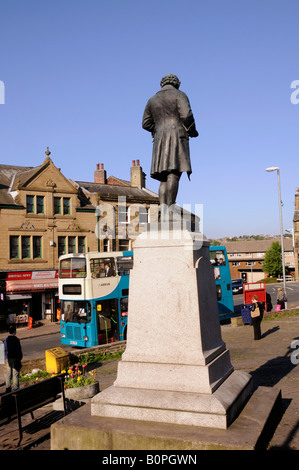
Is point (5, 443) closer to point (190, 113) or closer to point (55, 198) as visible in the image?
point (190, 113)

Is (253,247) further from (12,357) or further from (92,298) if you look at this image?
(12,357)

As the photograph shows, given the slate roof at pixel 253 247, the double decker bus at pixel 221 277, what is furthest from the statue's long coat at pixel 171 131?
the slate roof at pixel 253 247

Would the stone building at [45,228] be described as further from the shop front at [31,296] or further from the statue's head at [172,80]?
the statue's head at [172,80]

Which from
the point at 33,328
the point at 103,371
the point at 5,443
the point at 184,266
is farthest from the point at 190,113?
the point at 33,328

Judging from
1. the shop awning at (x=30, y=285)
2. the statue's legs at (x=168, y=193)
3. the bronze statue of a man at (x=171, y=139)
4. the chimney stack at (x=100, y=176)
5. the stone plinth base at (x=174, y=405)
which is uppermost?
the chimney stack at (x=100, y=176)

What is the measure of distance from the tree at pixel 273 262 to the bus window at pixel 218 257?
57.0 meters

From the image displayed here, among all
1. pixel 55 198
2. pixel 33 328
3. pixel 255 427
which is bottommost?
pixel 33 328

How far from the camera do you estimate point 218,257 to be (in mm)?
25641

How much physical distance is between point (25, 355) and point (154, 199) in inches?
967

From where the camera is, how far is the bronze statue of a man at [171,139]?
7730mm

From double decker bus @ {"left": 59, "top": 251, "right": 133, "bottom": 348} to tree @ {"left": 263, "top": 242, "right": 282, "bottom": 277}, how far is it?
63909 millimetres

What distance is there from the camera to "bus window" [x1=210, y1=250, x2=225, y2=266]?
83.6 ft

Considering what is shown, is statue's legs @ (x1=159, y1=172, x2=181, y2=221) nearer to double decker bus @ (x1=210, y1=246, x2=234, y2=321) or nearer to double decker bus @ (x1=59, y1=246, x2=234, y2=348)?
double decker bus @ (x1=59, y1=246, x2=234, y2=348)
